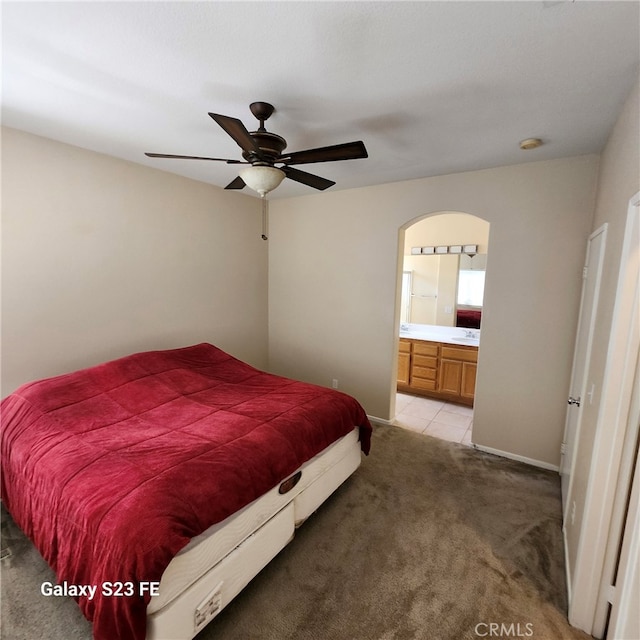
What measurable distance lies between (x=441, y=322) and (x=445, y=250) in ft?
3.47

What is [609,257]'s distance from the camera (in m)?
1.75

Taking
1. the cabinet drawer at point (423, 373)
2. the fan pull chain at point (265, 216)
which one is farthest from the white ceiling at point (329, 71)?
the cabinet drawer at point (423, 373)

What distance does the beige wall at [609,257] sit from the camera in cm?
151

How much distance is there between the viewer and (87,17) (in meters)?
1.28

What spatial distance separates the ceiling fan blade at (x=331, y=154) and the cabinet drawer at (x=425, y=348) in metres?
3.06

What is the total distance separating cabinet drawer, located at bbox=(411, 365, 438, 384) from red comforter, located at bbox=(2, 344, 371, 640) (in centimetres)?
197

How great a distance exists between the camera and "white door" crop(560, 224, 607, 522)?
203 centimetres

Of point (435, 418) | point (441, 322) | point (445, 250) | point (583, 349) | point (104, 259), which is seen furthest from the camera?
point (441, 322)

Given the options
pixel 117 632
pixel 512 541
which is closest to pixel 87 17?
pixel 117 632

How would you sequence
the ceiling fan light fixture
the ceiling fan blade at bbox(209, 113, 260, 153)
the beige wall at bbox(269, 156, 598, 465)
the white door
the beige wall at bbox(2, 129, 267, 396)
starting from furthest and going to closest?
Answer: 1. the beige wall at bbox(269, 156, 598, 465)
2. the beige wall at bbox(2, 129, 267, 396)
3. the white door
4. the ceiling fan light fixture
5. the ceiling fan blade at bbox(209, 113, 260, 153)

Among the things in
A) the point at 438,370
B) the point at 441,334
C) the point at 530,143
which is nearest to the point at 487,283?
Result: the point at 530,143

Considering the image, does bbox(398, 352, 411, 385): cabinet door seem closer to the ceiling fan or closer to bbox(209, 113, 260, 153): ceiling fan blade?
the ceiling fan

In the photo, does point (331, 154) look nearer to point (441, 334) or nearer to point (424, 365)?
point (424, 365)

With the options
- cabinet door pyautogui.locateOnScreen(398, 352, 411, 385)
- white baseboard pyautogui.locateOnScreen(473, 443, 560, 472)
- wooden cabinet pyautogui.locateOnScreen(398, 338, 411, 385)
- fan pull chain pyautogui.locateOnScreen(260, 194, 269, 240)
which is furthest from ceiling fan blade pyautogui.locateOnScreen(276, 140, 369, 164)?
cabinet door pyautogui.locateOnScreen(398, 352, 411, 385)
